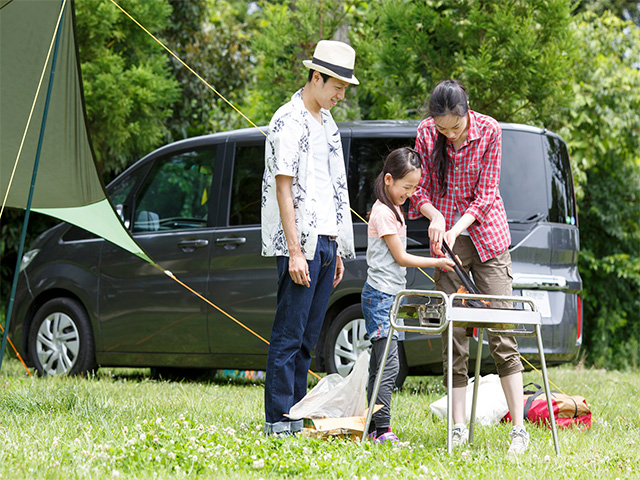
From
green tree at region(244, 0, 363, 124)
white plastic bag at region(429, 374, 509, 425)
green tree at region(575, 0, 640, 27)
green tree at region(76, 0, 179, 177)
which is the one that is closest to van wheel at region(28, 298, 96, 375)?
green tree at region(76, 0, 179, 177)

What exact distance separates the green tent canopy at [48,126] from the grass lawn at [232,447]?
1332 mm

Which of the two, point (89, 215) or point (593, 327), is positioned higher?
point (89, 215)

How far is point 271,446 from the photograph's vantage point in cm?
338

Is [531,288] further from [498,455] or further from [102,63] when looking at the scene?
[102,63]

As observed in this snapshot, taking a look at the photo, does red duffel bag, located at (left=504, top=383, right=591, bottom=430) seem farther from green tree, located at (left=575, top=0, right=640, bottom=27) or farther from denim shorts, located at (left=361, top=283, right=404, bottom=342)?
green tree, located at (left=575, top=0, right=640, bottom=27)

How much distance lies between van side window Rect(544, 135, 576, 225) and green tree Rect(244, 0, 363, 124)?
2721 mm

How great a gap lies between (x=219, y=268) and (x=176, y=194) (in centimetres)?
82

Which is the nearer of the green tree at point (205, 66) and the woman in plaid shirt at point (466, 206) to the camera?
the woman in plaid shirt at point (466, 206)

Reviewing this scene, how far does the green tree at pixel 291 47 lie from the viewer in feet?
26.6

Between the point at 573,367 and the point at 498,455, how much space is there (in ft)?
22.1

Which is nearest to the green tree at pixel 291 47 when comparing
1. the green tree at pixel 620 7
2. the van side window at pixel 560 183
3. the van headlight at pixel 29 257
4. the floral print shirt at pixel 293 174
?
the van headlight at pixel 29 257

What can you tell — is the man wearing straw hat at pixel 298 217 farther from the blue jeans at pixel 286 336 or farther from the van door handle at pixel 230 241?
the van door handle at pixel 230 241

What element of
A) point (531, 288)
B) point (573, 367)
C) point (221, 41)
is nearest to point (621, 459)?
point (531, 288)

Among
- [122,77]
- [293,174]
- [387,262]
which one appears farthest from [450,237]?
[122,77]
